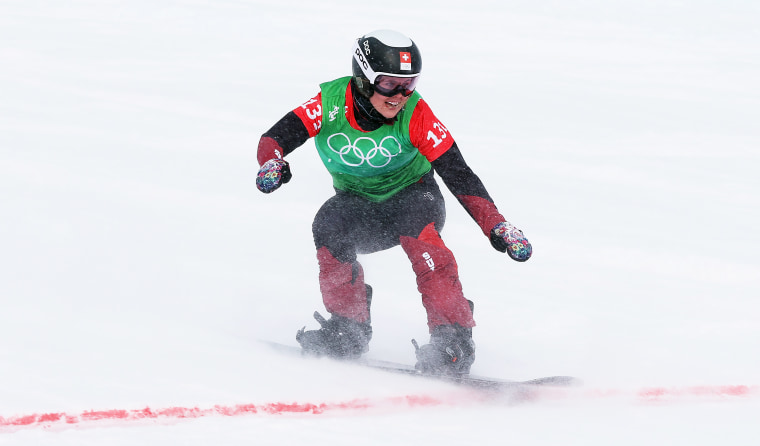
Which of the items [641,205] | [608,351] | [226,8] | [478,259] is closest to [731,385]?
[608,351]

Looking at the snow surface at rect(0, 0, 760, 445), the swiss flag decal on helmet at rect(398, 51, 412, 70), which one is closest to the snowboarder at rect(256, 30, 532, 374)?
the swiss flag decal on helmet at rect(398, 51, 412, 70)

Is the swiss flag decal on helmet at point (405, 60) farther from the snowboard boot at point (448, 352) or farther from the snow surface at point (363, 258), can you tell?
the snow surface at point (363, 258)

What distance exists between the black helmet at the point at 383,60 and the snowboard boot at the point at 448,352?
1.36 m

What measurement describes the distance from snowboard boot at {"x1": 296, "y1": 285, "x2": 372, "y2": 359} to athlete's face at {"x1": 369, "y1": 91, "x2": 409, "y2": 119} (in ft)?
4.18

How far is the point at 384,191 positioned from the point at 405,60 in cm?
86

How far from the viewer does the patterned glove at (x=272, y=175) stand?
4094mm

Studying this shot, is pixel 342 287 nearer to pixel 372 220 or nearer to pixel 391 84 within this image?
pixel 372 220

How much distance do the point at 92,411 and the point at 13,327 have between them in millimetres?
1287

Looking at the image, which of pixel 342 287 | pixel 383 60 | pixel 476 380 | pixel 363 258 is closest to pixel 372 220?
pixel 342 287

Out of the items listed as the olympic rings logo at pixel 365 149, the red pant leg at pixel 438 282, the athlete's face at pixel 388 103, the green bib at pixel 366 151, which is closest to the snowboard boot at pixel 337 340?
the red pant leg at pixel 438 282

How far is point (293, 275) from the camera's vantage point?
21.1ft

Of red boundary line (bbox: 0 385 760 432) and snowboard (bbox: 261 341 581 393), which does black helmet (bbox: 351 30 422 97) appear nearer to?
snowboard (bbox: 261 341 581 393)

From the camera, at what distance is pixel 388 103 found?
4406 mm

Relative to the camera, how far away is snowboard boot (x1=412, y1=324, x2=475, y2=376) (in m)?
4.54
